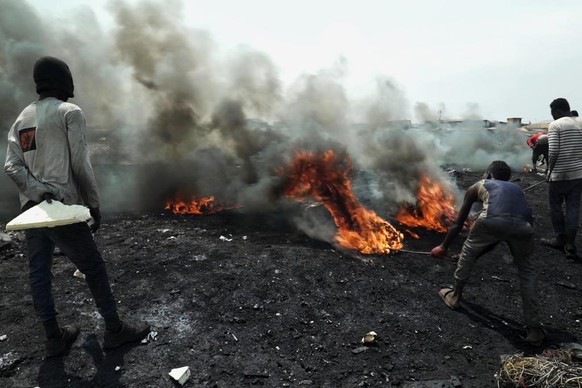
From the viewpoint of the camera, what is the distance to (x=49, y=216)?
2.77m

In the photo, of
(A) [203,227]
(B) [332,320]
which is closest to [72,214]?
(B) [332,320]

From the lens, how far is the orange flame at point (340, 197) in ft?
20.1

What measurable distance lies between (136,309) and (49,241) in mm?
1358

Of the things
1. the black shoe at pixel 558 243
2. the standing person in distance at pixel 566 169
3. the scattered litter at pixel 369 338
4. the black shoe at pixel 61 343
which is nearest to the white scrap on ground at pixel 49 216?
the black shoe at pixel 61 343

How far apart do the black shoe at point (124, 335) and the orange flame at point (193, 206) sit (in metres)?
4.73

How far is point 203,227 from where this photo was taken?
23.2 ft

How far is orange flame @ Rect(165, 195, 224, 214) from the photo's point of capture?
8271 mm

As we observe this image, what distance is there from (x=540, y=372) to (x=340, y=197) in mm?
4892

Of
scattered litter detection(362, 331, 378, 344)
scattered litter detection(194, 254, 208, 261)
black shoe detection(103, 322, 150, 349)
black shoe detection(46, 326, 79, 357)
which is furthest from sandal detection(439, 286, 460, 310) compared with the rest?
black shoe detection(46, 326, 79, 357)

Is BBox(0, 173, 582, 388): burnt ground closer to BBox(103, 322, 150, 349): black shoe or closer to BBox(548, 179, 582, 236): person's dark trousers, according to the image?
BBox(103, 322, 150, 349): black shoe

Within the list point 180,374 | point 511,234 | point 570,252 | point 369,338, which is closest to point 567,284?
point 570,252

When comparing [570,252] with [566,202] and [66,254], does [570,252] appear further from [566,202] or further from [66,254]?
[66,254]

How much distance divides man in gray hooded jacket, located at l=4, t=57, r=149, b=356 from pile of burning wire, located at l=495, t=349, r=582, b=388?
3702 millimetres

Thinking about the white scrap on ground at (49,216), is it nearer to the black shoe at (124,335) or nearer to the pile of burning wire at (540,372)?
the black shoe at (124,335)
